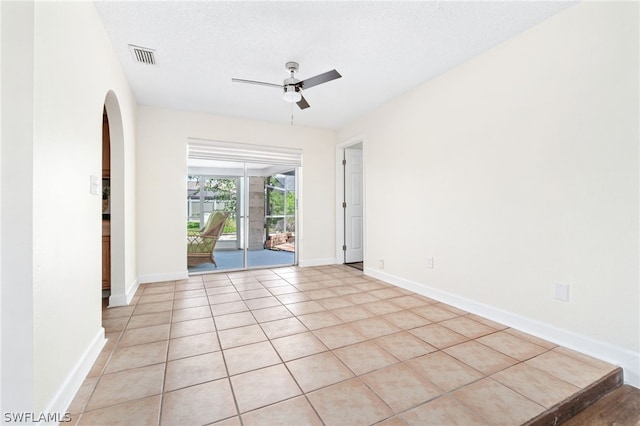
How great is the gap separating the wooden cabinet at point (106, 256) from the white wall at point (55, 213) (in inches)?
52.2

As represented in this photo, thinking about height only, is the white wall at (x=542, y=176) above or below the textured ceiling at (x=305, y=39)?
below

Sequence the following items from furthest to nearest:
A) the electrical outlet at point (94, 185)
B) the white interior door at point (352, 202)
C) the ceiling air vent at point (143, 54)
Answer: the white interior door at point (352, 202) → the ceiling air vent at point (143, 54) → the electrical outlet at point (94, 185)

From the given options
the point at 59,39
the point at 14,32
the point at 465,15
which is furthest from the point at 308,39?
the point at 14,32

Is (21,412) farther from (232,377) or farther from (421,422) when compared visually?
(421,422)

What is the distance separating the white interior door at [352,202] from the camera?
5.34 metres

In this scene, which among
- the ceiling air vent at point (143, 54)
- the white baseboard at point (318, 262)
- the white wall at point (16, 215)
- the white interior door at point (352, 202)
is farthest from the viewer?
the white interior door at point (352, 202)

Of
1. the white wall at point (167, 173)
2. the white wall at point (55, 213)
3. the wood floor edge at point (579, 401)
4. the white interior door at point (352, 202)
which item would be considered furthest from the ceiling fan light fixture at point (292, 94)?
the wood floor edge at point (579, 401)

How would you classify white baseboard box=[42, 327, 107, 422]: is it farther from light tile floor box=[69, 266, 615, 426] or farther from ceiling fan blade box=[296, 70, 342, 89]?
ceiling fan blade box=[296, 70, 342, 89]

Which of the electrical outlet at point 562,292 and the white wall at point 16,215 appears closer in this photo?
the white wall at point 16,215

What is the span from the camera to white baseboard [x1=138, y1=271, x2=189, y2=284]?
13.1ft

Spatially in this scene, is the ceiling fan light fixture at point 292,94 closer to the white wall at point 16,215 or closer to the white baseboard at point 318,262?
the white wall at point 16,215

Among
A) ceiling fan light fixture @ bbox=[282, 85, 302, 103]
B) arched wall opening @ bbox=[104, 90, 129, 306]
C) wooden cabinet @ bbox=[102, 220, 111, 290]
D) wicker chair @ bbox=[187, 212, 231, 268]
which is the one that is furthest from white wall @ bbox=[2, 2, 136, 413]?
wicker chair @ bbox=[187, 212, 231, 268]

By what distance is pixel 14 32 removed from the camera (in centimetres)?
121

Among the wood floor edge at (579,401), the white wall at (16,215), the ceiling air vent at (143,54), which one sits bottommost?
the wood floor edge at (579,401)
